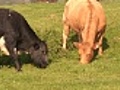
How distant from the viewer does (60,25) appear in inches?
741

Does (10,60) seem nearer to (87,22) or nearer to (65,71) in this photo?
(65,71)

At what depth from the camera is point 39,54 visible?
13094 mm

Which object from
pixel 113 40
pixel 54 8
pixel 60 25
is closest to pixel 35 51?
pixel 113 40

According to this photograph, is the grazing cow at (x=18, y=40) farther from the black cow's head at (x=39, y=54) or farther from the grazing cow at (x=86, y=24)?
the grazing cow at (x=86, y=24)

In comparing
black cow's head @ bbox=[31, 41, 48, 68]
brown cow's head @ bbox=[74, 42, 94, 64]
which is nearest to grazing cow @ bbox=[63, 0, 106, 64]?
brown cow's head @ bbox=[74, 42, 94, 64]

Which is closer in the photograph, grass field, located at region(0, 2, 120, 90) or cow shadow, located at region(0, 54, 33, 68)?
grass field, located at region(0, 2, 120, 90)

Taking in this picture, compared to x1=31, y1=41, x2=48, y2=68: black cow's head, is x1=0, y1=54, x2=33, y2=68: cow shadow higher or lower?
lower

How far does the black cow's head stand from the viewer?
43.0 ft

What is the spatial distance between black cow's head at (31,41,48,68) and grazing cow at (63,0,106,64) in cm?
121

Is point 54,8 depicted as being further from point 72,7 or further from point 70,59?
point 70,59

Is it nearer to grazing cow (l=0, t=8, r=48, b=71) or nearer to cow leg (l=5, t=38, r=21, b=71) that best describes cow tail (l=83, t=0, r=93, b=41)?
grazing cow (l=0, t=8, r=48, b=71)

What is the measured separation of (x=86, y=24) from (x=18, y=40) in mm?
2323

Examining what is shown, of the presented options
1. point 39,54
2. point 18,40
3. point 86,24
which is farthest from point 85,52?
point 18,40

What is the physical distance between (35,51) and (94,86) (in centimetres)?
256
